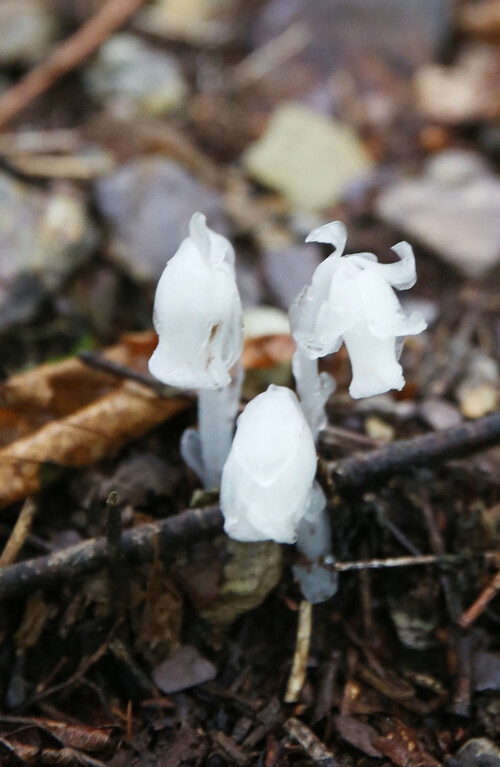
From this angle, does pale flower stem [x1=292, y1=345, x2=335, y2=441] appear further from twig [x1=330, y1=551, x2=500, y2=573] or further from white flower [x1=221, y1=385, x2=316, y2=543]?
twig [x1=330, y1=551, x2=500, y2=573]

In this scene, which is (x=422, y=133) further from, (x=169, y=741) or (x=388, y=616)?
(x=169, y=741)

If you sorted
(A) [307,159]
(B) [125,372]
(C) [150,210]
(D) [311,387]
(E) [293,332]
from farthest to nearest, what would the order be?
(A) [307,159] → (C) [150,210] → (B) [125,372] → (D) [311,387] → (E) [293,332]

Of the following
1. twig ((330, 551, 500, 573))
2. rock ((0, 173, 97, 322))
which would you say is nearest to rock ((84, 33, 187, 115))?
rock ((0, 173, 97, 322))

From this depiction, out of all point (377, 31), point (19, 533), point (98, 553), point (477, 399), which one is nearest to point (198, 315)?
point (98, 553)

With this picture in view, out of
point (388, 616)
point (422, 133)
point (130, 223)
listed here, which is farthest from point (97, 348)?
point (422, 133)

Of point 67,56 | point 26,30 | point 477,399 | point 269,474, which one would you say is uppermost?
point 26,30

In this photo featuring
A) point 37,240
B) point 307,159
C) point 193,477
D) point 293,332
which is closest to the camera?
point 293,332

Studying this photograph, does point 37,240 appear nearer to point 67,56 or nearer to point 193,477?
point 193,477

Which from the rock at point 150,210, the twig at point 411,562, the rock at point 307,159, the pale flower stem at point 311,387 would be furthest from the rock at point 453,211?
the pale flower stem at point 311,387
